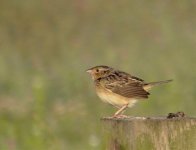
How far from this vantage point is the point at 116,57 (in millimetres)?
19141

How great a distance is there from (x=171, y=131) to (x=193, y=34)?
1350cm

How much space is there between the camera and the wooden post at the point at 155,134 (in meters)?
6.09

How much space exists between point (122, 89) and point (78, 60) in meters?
10.5

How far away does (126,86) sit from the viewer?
361 inches

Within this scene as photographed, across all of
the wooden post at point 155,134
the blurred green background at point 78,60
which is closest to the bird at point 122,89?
the blurred green background at point 78,60

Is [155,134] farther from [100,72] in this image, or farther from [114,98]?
[100,72]

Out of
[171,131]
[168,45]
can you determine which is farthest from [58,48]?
[171,131]

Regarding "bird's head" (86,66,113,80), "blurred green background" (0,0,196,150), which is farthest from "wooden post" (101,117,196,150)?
"blurred green background" (0,0,196,150)

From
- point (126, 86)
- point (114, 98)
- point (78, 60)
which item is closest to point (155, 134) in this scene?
point (126, 86)

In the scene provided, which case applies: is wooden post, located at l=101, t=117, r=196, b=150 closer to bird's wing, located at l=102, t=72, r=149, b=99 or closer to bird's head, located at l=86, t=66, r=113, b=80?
bird's wing, located at l=102, t=72, r=149, b=99

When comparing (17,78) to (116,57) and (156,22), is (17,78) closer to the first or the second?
(116,57)

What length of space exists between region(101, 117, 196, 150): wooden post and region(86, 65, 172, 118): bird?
2.57m

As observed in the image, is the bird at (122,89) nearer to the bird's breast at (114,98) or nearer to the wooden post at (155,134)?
the bird's breast at (114,98)

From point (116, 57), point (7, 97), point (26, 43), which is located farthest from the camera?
point (26, 43)
